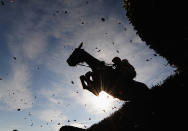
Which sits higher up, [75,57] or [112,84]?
[75,57]

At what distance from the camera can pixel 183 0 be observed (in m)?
11.6

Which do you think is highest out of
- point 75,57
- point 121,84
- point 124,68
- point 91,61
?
point 75,57

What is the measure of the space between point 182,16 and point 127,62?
7862 millimetres

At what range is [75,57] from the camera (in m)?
7.26

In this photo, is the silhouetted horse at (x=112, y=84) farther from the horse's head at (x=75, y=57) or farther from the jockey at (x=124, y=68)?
the horse's head at (x=75, y=57)

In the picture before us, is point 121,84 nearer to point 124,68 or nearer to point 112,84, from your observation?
point 112,84

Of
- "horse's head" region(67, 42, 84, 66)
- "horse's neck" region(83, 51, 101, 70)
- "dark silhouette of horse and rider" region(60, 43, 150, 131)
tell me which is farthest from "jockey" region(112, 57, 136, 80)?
"horse's head" region(67, 42, 84, 66)

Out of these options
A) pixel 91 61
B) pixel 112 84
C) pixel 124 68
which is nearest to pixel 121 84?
pixel 112 84

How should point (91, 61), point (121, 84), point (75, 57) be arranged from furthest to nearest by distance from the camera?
point (75, 57), point (91, 61), point (121, 84)

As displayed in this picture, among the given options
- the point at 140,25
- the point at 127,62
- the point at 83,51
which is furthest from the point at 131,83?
the point at 140,25

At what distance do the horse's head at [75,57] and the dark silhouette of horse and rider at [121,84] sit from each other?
0.50 metres

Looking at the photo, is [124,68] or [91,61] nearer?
[124,68]

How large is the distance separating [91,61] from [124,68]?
131cm

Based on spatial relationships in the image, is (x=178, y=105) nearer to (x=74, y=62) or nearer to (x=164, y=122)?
(x=164, y=122)
